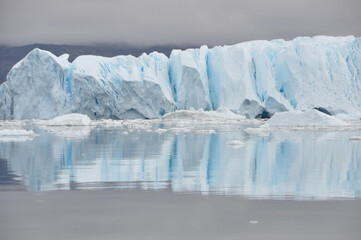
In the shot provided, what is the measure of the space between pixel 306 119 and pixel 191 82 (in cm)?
1118

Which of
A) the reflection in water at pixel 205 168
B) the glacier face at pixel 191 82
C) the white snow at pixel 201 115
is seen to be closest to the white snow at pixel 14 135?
the reflection in water at pixel 205 168

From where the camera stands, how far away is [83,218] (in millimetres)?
4023

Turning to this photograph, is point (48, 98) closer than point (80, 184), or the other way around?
point (80, 184)

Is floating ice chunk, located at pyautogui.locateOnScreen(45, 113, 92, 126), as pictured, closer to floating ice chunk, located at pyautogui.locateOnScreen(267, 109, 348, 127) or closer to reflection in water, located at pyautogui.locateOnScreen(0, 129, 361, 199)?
floating ice chunk, located at pyautogui.locateOnScreen(267, 109, 348, 127)

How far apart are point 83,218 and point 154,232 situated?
2.33 ft

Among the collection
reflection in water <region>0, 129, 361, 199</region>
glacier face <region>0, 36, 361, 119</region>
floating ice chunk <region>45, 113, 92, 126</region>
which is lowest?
floating ice chunk <region>45, 113, 92, 126</region>

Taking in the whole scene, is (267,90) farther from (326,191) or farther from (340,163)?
(326,191)

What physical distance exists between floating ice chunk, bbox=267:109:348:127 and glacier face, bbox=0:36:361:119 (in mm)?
8508

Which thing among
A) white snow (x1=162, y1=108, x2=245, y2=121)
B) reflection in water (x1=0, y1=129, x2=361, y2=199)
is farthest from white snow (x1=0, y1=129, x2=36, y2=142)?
white snow (x1=162, y1=108, x2=245, y2=121)

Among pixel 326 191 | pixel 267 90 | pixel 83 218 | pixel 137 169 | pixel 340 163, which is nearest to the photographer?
pixel 83 218

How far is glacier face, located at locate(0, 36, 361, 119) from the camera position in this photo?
28.2 meters

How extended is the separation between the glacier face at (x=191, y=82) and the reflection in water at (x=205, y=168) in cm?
1717

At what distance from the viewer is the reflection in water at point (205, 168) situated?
5547mm

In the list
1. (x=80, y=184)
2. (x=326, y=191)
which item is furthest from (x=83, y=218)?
(x=326, y=191)
